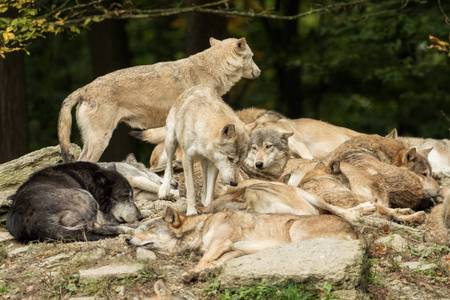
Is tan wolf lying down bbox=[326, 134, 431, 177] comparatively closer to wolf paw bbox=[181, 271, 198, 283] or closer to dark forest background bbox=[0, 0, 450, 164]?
wolf paw bbox=[181, 271, 198, 283]

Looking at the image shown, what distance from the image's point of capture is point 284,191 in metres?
7.75

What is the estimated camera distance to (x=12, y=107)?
1359 centimetres

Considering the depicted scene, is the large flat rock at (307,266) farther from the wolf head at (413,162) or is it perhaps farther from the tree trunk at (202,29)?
the tree trunk at (202,29)

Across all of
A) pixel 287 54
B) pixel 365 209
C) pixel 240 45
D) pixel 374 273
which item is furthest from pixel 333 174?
pixel 287 54

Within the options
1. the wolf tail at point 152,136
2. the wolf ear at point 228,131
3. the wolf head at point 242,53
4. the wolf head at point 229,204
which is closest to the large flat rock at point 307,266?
the wolf head at point 229,204

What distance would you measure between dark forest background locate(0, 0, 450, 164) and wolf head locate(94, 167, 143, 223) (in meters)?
8.08

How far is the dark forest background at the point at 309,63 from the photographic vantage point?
1703 cm

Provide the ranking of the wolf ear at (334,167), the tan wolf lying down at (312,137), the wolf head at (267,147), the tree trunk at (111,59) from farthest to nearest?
the tree trunk at (111,59), the tan wolf lying down at (312,137), the wolf head at (267,147), the wolf ear at (334,167)

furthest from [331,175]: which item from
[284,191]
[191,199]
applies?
[191,199]

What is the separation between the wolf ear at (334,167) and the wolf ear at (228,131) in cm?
137

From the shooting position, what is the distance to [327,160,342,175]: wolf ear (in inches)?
343

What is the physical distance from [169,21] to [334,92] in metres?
5.54

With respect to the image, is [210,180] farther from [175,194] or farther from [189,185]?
[175,194]

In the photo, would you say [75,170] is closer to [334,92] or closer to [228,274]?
[228,274]
